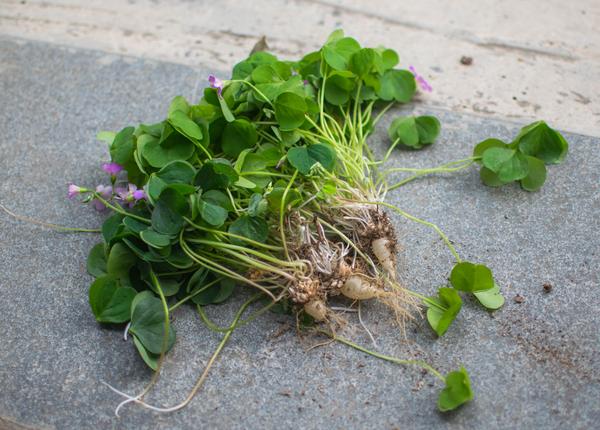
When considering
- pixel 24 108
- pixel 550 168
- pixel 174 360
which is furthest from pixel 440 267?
pixel 24 108

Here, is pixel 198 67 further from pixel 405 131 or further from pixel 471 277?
pixel 471 277

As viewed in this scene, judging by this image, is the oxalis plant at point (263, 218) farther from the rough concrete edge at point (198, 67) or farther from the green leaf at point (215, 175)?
the rough concrete edge at point (198, 67)

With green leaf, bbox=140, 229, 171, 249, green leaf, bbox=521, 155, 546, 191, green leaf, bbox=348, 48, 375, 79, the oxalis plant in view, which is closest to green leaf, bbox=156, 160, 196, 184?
the oxalis plant

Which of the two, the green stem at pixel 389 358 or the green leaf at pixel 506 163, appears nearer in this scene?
the green stem at pixel 389 358

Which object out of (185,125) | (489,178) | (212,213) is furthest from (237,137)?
(489,178)

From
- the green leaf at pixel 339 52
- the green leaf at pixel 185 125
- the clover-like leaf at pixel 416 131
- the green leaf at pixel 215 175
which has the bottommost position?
the clover-like leaf at pixel 416 131

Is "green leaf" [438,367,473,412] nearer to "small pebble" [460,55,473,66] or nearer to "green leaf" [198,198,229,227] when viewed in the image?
"green leaf" [198,198,229,227]

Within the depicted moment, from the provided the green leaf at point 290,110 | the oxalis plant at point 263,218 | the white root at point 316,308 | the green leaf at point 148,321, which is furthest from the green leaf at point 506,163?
the green leaf at point 148,321
